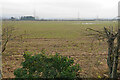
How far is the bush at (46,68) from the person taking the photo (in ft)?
11.9

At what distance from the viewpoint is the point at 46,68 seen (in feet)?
12.3

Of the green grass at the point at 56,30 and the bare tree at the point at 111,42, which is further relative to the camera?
the green grass at the point at 56,30

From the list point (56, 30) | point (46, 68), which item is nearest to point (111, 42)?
point (46, 68)

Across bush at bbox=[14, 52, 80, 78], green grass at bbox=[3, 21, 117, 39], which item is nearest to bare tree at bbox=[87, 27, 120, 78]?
green grass at bbox=[3, 21, 117, 39]

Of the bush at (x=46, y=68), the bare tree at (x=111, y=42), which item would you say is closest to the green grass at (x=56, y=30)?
the bare tree at (x=111, y=42)

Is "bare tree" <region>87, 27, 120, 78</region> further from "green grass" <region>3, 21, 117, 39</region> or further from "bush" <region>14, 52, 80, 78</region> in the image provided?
"bush" <region>14, 52, 80, 78</region>

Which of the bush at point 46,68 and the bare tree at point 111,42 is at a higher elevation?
the bare tree at point 111,42

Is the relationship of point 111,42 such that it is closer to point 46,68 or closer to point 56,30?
point 46,68

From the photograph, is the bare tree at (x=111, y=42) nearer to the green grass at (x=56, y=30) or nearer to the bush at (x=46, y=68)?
the green grass at (x=56, y=30)

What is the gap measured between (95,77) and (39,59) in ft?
7.82

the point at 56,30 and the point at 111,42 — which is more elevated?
the point at 56,30

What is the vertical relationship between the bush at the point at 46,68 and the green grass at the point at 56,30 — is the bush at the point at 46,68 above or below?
below

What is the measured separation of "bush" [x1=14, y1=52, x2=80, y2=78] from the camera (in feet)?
11.9

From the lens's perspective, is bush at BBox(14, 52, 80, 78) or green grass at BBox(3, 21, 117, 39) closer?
bush at BBox(14, 52, 80, 78)
